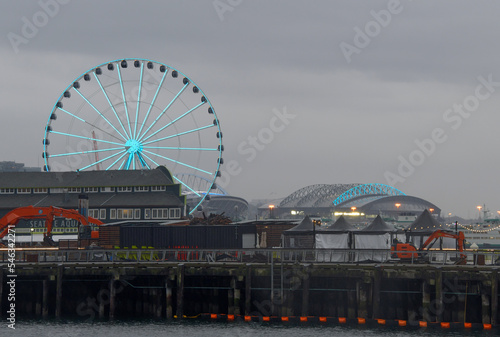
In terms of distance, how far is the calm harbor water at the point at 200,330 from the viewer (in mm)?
52594

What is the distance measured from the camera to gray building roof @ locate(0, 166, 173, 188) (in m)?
108

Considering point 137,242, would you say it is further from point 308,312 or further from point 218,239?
point 308,312

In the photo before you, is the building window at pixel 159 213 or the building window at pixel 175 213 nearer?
the building window at pixel 159 213

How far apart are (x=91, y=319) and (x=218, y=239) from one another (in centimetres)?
1803

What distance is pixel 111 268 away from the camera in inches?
2298

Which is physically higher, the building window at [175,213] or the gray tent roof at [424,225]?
the building window at [175,213]

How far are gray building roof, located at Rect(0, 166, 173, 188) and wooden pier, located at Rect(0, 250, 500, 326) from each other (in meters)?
45.9

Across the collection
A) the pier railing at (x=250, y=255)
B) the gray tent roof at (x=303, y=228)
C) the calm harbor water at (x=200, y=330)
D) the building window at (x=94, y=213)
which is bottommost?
the calm harbor water at (x=200, y=330)

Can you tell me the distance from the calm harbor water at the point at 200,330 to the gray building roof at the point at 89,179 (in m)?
51.2

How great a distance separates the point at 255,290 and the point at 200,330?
16.2ft

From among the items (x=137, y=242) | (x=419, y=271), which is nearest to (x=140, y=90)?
(x=137, y=242)

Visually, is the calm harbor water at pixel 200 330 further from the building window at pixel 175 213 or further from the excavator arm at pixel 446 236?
the building window at pixel 175 213

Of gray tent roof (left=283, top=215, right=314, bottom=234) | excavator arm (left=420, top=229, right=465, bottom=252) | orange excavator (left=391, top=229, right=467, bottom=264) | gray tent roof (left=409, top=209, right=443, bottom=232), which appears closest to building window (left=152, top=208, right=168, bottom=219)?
gray tent roof (left=283, top=215, right=314, bottom=234)

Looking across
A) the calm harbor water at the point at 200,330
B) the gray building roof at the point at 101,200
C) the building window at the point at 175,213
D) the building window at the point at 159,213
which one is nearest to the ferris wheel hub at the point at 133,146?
the gray building roof at the point at 101,200
